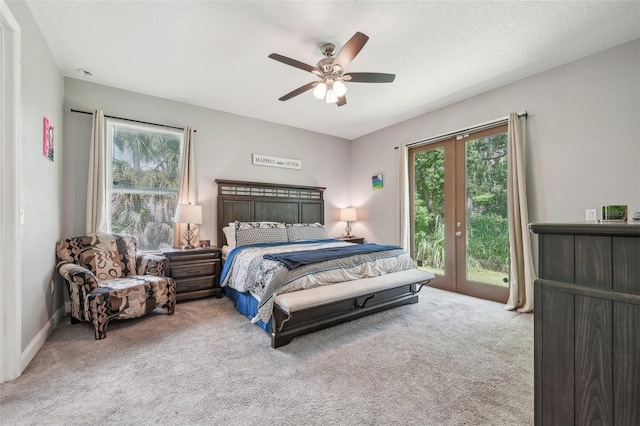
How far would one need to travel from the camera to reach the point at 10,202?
192 centimetres

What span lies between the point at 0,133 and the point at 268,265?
220 cm

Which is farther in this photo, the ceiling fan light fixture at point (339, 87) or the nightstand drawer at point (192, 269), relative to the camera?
the nightstand drawer at point (192, 269)

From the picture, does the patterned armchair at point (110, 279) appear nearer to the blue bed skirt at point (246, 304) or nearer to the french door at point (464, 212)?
the blue bed skirt at point (246, 304)

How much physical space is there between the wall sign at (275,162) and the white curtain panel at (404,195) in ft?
6.38

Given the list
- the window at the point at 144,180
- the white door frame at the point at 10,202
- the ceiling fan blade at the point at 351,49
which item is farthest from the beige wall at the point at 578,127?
the white door frame at the point at 10,202

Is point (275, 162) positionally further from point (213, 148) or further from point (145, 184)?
point (145, 184)

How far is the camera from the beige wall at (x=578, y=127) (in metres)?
2.67

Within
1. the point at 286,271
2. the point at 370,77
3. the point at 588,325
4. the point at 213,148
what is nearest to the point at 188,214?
the point at 213,148

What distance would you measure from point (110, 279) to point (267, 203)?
2481 mm

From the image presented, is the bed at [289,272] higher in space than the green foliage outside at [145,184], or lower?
lower

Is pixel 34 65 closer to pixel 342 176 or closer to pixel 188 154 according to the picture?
pixel 188 154

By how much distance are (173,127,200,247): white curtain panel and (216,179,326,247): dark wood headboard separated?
0.41m

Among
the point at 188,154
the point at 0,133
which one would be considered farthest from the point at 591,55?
the point at 0,133

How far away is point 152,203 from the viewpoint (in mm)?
3957
